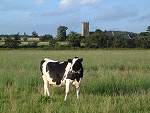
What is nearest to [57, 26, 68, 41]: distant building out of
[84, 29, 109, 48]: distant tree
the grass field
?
[84, 29, 109, 48]: distant tree

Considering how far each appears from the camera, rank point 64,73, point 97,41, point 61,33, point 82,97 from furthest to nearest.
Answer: point 61,33
point 97,41
point 64,73
point 82,97

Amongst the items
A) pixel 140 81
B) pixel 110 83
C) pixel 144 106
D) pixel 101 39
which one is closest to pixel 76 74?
pixel 144 106

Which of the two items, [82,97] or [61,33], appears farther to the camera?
[61,33]

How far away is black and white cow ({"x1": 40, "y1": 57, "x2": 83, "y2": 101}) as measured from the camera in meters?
10.9

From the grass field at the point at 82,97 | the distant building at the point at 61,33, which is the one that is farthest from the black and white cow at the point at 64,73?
the distant building at the point at 61,33

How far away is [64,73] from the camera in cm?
1110

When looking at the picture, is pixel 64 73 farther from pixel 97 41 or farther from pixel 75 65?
pixel 97 41

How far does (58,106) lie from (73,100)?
3.50 feet

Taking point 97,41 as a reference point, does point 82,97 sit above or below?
above

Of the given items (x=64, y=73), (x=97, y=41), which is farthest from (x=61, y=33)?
(x=64, y=73)

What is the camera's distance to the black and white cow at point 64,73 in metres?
10.9

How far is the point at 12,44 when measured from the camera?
7575 centimetres

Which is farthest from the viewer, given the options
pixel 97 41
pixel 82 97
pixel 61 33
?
pixel 61 33

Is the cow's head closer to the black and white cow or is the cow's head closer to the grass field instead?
the black and white cow
